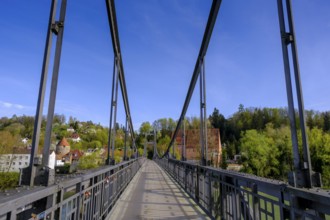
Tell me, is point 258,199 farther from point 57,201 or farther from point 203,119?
point 203,119

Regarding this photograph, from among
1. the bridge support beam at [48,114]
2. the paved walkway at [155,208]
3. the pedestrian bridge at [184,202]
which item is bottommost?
the paved walkway at [155,208]

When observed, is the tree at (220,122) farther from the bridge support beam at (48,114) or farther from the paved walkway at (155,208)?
the bridge support beam at (48,114)

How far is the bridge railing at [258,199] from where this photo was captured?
1215mm

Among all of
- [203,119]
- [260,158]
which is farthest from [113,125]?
[260,158]

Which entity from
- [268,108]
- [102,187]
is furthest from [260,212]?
[268,108]

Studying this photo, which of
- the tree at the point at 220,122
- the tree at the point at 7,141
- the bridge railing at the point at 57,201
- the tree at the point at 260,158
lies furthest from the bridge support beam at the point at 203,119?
the tree at the point at 220,122

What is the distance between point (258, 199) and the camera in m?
1.86

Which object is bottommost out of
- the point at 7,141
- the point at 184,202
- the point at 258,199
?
the point at 184,202

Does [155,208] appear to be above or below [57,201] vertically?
below

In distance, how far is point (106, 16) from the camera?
5223 mm

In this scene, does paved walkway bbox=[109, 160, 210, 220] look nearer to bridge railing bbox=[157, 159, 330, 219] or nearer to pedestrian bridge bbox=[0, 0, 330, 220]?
pedestrian bridge bbox=[0, 0, 330, 220]

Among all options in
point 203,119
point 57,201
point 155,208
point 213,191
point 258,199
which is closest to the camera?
point 57,201

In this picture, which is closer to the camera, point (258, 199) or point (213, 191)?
point (258, 199)

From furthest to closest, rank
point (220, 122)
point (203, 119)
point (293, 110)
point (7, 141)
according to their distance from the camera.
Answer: point (220, 122) < point (7, 141) < point (203, 119) < point (293, 110)
